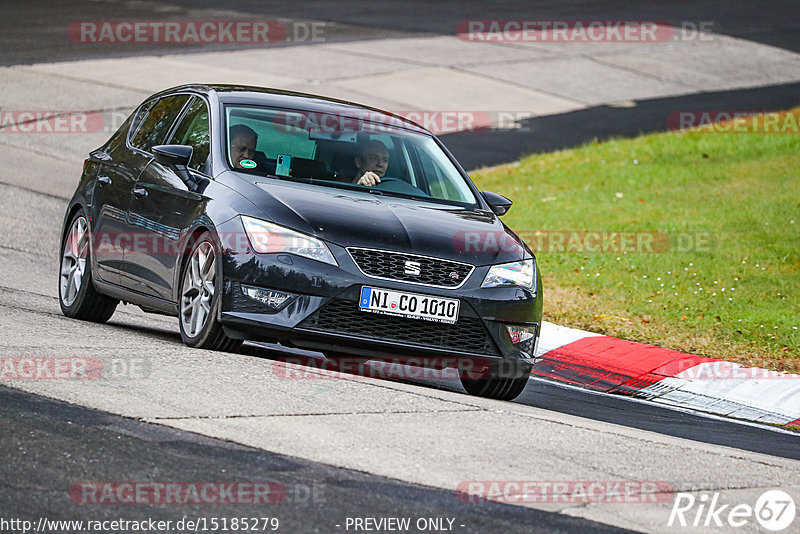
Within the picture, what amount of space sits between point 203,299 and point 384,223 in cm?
118

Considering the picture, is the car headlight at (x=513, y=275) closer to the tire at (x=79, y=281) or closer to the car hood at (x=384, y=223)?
the car hood at (x=384, y=223)

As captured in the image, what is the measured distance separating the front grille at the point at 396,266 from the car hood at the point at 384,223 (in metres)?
0.04

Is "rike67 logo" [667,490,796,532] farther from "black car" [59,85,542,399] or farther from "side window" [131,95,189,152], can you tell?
"side window" [131,95,189,152]

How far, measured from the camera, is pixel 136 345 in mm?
8047

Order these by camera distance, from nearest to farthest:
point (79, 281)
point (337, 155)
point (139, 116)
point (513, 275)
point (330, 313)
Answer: point (330, 313) < point (513, 275) < point (337, 155) < point (79, 281) < point (139, 116)

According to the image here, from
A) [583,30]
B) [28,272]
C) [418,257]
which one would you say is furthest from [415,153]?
[583,30]

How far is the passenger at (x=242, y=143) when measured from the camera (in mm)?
8488

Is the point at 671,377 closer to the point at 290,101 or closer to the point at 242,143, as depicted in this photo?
the point at 290,101

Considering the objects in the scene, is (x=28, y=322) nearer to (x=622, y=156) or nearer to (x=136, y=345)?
(x=136, y=345)

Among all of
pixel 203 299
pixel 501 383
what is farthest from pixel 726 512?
→ pixel 203 299

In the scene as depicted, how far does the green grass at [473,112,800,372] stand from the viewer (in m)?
11.5

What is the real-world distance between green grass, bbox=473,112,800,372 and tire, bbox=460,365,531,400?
2.93 meters

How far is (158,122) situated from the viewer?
9.58m

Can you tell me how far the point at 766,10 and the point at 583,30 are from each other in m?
7.78
